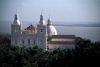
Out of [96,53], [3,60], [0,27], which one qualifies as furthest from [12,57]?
[0,27]

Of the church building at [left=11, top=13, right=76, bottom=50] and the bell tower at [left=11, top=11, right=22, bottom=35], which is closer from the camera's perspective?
the church building at [left=11, top=13, right=76, bottom=50]

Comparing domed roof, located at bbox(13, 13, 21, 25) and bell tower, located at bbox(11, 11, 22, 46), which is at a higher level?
domed roof, located at bbox(13, 13, 21, 25)

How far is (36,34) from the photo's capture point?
32719mm

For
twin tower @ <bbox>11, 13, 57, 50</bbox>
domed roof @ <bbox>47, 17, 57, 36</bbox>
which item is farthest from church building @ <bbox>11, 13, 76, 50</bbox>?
domed roof @ <bbox>47, 17, 57, 36</bbox>

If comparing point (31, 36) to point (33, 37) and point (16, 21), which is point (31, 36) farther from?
point (16, 21)

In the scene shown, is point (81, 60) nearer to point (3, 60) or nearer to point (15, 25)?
point (3, 60)

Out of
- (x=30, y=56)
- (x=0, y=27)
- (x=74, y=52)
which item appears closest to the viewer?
(x=74, y=52)

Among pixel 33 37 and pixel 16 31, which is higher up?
pixel 16 31

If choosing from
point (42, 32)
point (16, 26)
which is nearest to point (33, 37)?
point (42, 32)

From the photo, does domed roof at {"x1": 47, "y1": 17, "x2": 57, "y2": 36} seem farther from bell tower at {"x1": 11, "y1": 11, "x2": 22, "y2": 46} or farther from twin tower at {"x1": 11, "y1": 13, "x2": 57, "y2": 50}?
bell tower at {"x1": 11, "y1": 11, "x2": 22, "y2": 46}

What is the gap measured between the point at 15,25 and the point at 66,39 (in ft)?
18.3

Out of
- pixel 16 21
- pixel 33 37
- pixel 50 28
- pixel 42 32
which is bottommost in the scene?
pixel 33 37

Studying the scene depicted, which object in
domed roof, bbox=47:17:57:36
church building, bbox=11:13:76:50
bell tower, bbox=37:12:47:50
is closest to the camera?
church building, bbox=11:13:76:50

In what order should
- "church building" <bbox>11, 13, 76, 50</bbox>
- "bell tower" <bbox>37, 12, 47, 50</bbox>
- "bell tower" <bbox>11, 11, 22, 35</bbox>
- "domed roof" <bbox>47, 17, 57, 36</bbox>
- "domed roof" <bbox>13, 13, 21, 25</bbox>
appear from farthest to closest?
1. "domed roof" <bbox>47, 17, 57, 36</bbox>
2. "domed roof" <bbox>13, 13, 21, 25</bbox>
3. "bell tower" <bbox>11, 11, 22, 35</bbox>
4. "bell tower" <bbox>37, 12, 47, 50</bbox>
5. "church building" <bbox>11, 13, 76, 50</bbox>
